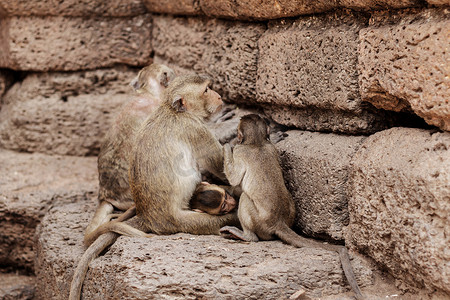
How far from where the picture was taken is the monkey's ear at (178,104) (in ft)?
14.8

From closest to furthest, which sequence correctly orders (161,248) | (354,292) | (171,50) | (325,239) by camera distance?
(354,292) < (161,248) < (325,239) < (171,50)

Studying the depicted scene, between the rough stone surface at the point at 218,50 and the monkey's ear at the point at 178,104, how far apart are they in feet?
2.16

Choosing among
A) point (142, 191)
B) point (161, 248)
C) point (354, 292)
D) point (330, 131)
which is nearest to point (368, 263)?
point (354, 292)

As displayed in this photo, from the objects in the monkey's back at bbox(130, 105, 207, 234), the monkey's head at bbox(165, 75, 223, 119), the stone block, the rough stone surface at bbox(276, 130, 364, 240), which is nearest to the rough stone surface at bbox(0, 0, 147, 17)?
the stone block

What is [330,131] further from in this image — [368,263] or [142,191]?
[142,191]

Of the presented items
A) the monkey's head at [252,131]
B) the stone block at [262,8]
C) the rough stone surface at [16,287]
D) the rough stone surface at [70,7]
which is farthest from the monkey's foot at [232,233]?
the rough stone surface at [70,7]

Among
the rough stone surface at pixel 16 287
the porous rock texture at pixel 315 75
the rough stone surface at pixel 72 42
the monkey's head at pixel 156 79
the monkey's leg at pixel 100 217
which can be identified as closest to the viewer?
the porous rock texture at pixel 315 75

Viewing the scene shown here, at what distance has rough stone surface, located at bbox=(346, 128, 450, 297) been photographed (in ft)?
10.2

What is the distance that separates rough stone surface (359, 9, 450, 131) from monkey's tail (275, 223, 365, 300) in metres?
0.90

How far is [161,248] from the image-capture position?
381 centimetres

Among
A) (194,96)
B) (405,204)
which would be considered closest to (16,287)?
(194,96)

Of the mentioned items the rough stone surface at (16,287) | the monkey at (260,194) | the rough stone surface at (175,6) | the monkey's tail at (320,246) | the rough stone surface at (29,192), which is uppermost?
the rough stone surface at (175,6)

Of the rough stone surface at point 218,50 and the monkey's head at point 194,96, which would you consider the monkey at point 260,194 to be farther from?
the rough stone surface at point 218,50

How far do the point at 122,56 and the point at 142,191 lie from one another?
9.02ft
